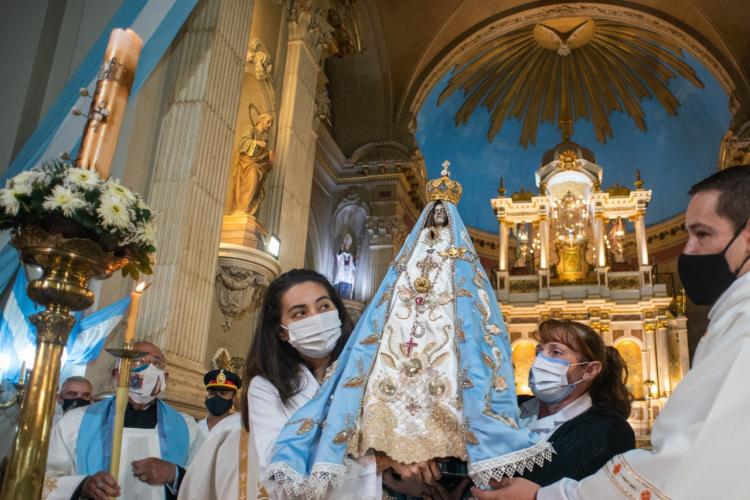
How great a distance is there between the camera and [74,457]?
3160 millimetres

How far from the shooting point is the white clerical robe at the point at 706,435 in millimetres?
1482

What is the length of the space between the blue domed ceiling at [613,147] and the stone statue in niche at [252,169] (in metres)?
9.09

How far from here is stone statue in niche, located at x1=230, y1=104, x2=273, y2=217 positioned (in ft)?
25.2

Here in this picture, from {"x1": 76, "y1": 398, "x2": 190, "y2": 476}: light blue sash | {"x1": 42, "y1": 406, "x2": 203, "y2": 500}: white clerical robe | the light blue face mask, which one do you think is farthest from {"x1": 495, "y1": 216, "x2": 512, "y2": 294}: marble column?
the light blue face mask

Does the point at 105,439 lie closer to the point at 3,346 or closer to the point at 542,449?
the point at 3,346

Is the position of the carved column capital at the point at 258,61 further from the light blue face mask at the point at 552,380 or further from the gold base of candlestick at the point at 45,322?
the light blue face mask at the point at 552,380

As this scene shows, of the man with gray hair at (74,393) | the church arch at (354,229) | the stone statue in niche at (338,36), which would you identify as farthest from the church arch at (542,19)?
the man with gray hair at (74,393)

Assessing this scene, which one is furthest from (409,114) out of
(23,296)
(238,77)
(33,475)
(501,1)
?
(33,475)

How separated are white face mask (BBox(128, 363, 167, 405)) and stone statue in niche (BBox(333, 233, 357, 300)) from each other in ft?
32.1

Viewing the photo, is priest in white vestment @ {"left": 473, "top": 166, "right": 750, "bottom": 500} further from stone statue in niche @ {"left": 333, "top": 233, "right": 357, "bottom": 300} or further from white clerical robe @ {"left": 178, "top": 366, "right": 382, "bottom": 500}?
stone statue in niche @ {"left": 333, "top": 233, "right": 357, "bottom": 300}

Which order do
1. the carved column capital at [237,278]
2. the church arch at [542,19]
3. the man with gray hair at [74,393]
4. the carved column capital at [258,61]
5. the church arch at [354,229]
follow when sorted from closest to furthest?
1. the man with gray hair at [74,393]
2. the carved column capital at [237,278]
3. the carved column capital at [258,61]
4. the church arch at [354,229]
5. the church arch at [542,19]

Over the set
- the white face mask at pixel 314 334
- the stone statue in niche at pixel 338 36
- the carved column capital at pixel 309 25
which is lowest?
the white face mask at pixel 314 334

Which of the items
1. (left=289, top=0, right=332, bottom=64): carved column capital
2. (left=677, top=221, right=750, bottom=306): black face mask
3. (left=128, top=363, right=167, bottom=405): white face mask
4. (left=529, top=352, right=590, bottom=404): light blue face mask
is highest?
(left=289, top=0, right=332, bottom=64): carved column capital

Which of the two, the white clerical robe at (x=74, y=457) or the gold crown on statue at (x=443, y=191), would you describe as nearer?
the gold crown on statue at (x=443, y=191)
